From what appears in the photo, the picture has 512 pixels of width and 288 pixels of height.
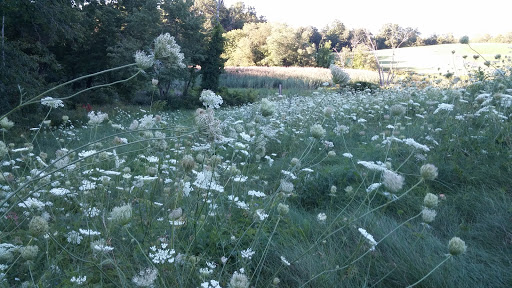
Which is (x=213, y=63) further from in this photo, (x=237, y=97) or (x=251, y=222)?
(x=251, y=222)

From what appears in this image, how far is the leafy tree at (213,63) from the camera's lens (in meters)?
18.5

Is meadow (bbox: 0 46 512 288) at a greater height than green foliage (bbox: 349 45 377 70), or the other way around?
meadow (bbox: 0 46 512 288)

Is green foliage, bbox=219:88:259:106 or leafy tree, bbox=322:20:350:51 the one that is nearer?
green foliage, bbox=219:88:259:106

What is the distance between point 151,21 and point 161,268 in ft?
52.0

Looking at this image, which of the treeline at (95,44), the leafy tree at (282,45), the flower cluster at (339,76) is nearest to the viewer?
the flower cluster at (339,76)

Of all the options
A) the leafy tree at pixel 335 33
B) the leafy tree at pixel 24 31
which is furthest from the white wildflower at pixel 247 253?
the leafy tree at pixel 335 33

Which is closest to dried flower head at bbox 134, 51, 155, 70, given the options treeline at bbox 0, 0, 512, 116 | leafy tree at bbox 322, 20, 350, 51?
treeline at bbox 0, 0, 512, 116

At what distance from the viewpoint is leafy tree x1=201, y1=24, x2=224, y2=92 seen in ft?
60.7

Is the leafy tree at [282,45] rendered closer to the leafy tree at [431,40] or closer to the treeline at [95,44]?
the treeline at [95,44]

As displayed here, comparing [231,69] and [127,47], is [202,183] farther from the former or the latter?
[231,69]

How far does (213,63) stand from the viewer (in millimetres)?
18531

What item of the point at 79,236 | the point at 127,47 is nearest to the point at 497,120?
the point at 79,236

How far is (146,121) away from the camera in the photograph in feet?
7.59

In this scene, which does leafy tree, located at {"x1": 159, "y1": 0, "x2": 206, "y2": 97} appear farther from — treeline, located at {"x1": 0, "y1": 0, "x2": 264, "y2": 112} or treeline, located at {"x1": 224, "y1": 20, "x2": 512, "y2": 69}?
treeline, located at {"x1": 224, "y1": 20, "x2": 512, "y2": 69}
